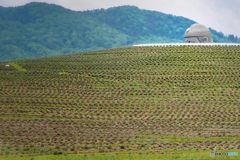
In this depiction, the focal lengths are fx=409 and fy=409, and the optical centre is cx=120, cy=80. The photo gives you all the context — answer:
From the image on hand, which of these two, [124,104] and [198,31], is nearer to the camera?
[124,104]

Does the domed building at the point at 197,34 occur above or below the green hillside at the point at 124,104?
above

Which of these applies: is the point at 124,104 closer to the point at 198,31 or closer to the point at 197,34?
the point at 197,34

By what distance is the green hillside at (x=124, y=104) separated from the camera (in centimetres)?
2984

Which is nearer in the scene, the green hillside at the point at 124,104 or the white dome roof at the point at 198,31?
the green hillside at the point at 124,104

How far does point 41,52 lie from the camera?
15950cm

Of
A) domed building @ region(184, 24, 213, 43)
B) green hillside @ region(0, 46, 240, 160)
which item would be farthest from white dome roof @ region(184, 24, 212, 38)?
green hillside @ region(0, 46, 240, 160)

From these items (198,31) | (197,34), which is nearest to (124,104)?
(197,34)

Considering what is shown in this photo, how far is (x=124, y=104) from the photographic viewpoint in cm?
4656

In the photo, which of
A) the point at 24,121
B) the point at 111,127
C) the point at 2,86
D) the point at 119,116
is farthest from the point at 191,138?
the point at 2,86

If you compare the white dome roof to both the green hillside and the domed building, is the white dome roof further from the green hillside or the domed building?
the green hillside

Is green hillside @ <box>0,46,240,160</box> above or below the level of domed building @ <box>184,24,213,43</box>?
below

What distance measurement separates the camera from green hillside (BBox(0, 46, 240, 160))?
29.8 m

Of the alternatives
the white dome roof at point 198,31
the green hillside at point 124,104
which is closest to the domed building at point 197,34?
the white dome roof at point 198,31

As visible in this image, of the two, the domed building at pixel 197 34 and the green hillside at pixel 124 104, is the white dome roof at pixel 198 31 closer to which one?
the domed building at pixel 197 34
